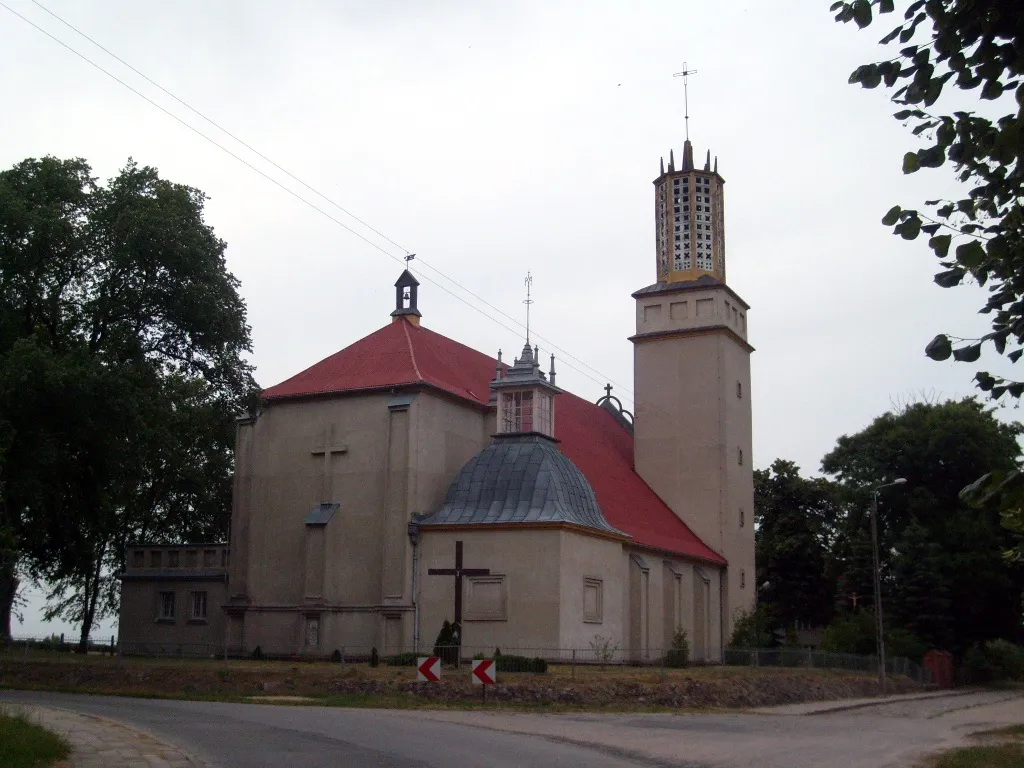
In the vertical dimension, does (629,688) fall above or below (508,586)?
below

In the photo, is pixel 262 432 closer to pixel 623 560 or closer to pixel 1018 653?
pixel 623 560

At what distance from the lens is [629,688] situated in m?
26.2

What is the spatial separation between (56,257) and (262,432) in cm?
957

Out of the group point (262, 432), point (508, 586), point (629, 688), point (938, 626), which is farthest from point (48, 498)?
point (938, 626)

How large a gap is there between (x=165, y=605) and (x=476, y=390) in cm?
1292

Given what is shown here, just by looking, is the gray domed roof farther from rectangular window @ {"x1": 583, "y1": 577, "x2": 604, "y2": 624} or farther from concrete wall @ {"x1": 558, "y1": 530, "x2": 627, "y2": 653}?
rectangular window @ {"x1": 583, "y1": 577, "x2": 604, "y2": 624}

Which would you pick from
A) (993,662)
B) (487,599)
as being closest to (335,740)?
(487,599)

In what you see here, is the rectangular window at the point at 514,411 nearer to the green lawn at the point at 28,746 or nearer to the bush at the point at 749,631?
the bush at the point at 749,631

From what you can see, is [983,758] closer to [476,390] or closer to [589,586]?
[589,586]

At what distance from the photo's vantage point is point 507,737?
1773 centimetres

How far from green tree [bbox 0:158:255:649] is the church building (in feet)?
11.8

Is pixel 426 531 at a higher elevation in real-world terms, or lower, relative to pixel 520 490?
lower

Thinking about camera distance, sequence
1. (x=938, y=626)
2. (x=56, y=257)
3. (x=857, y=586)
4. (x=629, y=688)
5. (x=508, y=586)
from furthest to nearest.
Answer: (x=857, y=586)
(x=938, y=626)
(x=508, y=586)
(x=56, y=257)
(x=629, y=688)

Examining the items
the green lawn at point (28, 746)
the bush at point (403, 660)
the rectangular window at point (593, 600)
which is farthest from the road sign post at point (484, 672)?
the green lawn at point (28, 746)
